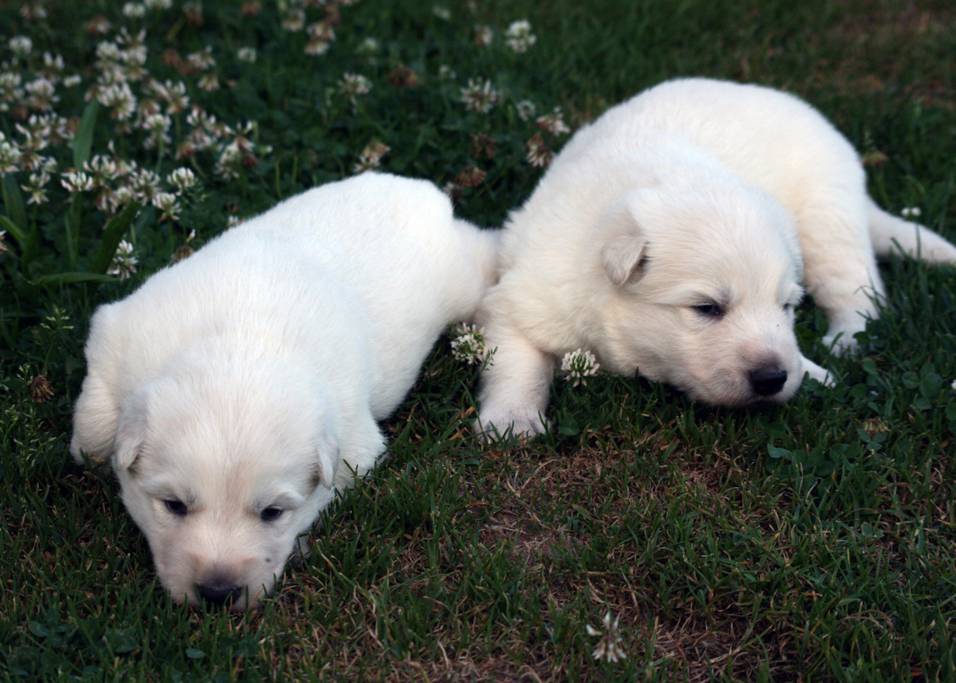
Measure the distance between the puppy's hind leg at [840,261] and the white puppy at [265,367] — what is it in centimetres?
150

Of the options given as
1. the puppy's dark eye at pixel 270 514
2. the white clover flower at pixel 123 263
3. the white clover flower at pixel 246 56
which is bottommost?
the white clover flower at pixel 123 263

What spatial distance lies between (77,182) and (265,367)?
193cm

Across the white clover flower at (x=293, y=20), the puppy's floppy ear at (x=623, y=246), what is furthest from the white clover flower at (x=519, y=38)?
the puppy's floppy ear at (x=623, y=246)

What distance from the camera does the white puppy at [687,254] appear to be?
4465 millimetres

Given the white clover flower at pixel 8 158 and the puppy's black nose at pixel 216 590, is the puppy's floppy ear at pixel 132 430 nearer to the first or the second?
the puppy's black nose at pixel 216 590

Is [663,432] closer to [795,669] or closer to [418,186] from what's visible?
[795,669]

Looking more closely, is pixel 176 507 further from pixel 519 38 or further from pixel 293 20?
pixel 519 38

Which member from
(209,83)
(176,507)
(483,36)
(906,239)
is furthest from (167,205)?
(906,239)

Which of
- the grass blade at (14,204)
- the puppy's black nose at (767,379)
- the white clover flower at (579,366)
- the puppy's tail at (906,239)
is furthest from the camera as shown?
the puppy's tail at (906,239)

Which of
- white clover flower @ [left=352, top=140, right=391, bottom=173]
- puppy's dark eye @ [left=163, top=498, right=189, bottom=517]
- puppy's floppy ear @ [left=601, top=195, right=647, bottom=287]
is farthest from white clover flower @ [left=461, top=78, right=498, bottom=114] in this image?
puppy's dark eye @ [left=163, top=498, right=189, bottom=517]

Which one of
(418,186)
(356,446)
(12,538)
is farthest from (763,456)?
(12,538)

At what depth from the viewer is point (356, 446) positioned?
13.4 ft

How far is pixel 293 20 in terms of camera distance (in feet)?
21.9

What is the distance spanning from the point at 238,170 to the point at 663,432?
7.69 feet
